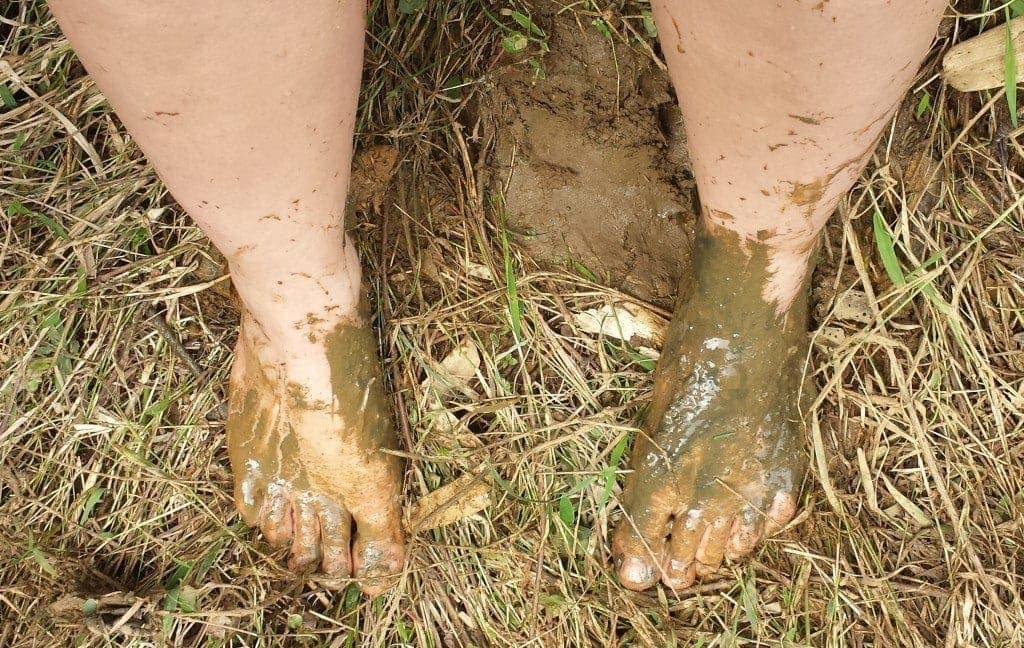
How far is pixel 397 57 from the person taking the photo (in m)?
1.41

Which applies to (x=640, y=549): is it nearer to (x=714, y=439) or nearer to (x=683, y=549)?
(x=683, y=549)

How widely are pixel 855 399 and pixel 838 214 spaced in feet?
1.09

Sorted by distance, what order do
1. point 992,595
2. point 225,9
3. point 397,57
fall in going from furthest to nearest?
point 397,57 < point 992,595 < point 225,9

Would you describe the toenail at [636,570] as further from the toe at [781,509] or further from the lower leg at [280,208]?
the lower leg at [280,208]

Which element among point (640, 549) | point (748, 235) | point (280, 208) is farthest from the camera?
point (640, 549)

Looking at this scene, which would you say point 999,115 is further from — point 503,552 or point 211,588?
point 211,588

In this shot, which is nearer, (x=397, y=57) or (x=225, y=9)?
(x=225, y=9)

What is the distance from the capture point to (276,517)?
1.39m

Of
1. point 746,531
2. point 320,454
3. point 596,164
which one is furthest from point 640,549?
point 596,164

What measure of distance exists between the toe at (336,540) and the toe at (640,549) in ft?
1.60

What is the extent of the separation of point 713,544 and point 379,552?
1.97 ft

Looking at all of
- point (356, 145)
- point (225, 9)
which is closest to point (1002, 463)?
point (356, 145)

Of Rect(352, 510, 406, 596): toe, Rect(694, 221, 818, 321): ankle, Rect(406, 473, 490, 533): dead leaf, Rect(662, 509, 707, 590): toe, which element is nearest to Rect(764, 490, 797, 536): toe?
Rect(662, 509, 707, 590): toe

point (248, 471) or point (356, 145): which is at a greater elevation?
point (356, 145)
